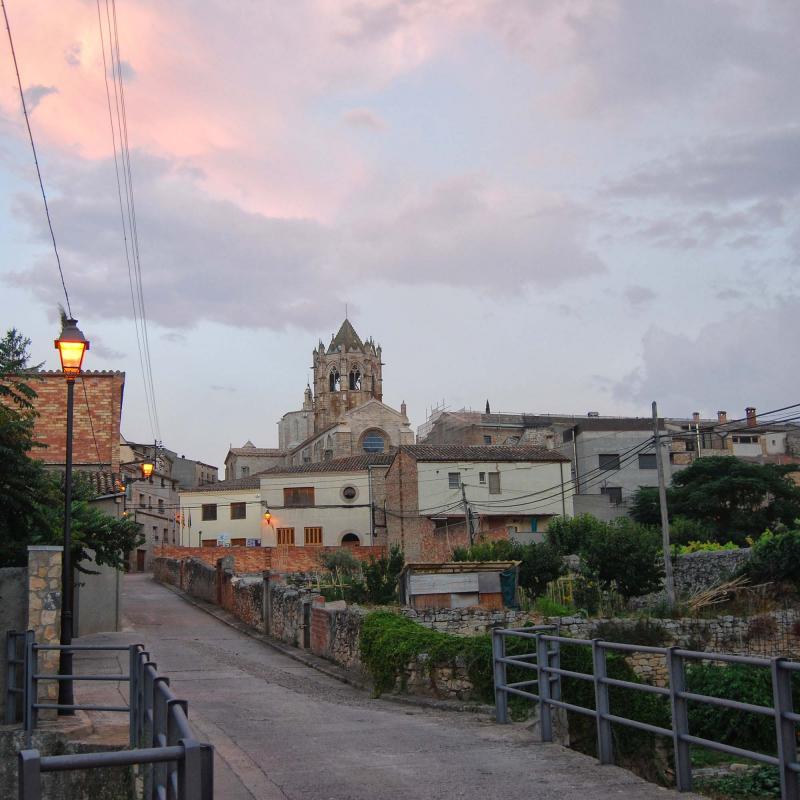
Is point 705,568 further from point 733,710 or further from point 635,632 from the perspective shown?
point 733,710

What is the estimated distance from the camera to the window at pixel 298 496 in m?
63.0

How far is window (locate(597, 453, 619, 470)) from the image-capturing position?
200 ft

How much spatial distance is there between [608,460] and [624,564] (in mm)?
32031

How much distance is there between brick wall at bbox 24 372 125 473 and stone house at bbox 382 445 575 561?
2366 centimetres

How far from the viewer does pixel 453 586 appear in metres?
24.6

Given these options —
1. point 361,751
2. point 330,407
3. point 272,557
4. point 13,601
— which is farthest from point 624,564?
point 330,407

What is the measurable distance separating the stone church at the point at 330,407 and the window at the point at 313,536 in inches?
866

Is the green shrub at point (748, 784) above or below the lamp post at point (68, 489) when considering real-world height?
below

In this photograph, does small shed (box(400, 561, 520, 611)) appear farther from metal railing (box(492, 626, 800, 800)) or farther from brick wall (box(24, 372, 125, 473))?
metal railing (box(492, 626, 800, 800))

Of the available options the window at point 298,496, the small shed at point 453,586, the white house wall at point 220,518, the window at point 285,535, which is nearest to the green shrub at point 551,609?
the small shed at point 453,586

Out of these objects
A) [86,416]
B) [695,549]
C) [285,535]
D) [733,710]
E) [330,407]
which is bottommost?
[733,710]

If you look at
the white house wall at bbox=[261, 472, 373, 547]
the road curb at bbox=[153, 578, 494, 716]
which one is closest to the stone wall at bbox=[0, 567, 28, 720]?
the road curb at bbox=[153, 578, 494, 716]

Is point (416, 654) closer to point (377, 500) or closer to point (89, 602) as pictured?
point (89, 602)

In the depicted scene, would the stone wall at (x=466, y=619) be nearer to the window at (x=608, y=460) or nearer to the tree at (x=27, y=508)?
the tree at (x=27, y=508)
